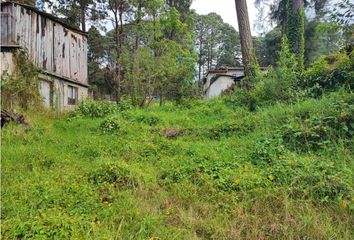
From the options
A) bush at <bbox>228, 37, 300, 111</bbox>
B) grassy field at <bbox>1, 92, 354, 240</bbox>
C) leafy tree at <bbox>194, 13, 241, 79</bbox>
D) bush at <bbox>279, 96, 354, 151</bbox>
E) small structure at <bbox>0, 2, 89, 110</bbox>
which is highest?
leafy tree at <bbox>194, 13, 241, 79</bbox>

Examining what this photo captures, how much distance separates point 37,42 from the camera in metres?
10.4

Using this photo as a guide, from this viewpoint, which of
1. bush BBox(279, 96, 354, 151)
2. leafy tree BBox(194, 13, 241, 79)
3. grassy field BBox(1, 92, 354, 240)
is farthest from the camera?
leafy tree BBox(194, 13, 241, 79)

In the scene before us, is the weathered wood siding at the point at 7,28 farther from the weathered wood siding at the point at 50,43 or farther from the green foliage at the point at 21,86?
the green foliage at the point at 21,86

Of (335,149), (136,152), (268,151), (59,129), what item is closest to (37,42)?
(59,129)

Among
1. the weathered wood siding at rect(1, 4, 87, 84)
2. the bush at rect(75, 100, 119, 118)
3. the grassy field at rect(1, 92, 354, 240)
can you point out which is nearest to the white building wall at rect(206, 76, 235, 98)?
the weathered wood siding at rect(1, 4, 87, 84)

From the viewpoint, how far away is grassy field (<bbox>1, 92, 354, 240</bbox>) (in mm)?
2826

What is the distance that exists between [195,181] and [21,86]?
267 inches

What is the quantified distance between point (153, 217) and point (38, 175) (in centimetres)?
188

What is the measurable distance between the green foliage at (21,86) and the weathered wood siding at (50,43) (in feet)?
2.13

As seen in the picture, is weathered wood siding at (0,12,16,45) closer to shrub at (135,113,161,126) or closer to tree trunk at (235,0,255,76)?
shrub at (135,113,161,126)

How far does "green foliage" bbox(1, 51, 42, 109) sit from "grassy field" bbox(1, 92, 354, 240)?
252cm

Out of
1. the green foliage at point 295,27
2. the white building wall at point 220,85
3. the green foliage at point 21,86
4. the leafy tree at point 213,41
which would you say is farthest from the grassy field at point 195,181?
the leafy tree at point 213,41

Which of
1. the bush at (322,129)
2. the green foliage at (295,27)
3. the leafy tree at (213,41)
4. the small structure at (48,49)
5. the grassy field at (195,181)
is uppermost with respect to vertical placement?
the leafy tree at (213,41)

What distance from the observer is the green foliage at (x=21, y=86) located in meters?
8.02
